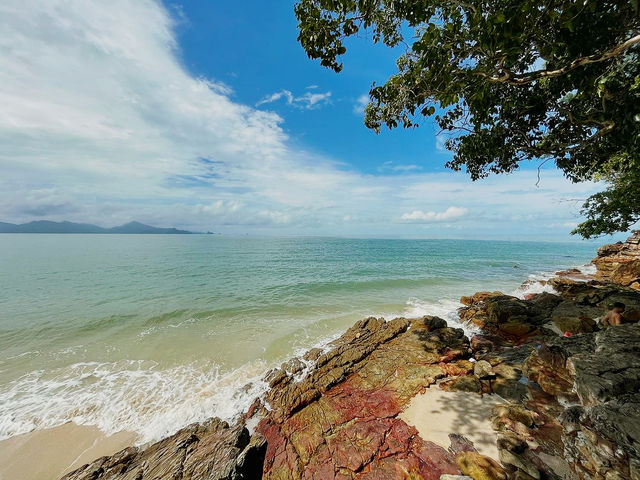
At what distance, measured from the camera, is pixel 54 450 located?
663 centimetres

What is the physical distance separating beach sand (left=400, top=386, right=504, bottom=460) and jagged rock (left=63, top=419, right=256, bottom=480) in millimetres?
4015

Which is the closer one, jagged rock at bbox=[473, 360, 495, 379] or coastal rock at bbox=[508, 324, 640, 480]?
coastal rock at bbox=[508, 324, 640, 480]

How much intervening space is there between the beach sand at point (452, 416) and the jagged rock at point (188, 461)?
402 centimetres

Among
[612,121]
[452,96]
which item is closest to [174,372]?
[452,96]

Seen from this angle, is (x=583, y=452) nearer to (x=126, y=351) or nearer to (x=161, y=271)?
(x=126, y=351)

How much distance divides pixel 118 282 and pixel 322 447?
1179 inches

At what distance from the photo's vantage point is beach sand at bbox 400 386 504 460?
520 centimetres

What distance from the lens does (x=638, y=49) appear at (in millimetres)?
6336

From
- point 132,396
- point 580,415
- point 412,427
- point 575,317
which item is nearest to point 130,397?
point 132,396

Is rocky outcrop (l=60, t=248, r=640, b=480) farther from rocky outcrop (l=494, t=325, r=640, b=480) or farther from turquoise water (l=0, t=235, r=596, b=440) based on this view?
turquoise water (l=0, t=235, r=596, b=440)

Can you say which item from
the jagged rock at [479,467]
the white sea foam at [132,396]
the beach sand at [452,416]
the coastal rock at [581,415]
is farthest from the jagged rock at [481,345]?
the white sea foam at [132,396]

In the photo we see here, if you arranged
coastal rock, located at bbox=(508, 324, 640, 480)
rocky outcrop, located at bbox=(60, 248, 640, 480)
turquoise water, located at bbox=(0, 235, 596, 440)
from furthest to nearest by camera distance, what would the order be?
turquoise water, located at bbox=(0, 235, 596, 440) < rocky outcrop, located at bbox=(60, 248, 640, 480) < coastal rock, located at bbox=(508, 324, 640, 480)

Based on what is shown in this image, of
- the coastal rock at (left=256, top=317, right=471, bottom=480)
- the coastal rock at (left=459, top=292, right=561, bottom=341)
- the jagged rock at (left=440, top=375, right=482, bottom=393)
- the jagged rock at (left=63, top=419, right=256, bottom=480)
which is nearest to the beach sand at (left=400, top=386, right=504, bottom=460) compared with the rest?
the jagged rock at (left=440, top=375, right=482, bottom=393)

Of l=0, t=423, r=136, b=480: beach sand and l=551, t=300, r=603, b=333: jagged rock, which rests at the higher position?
l=551, t=300, r=603, b=333: jagged rock
